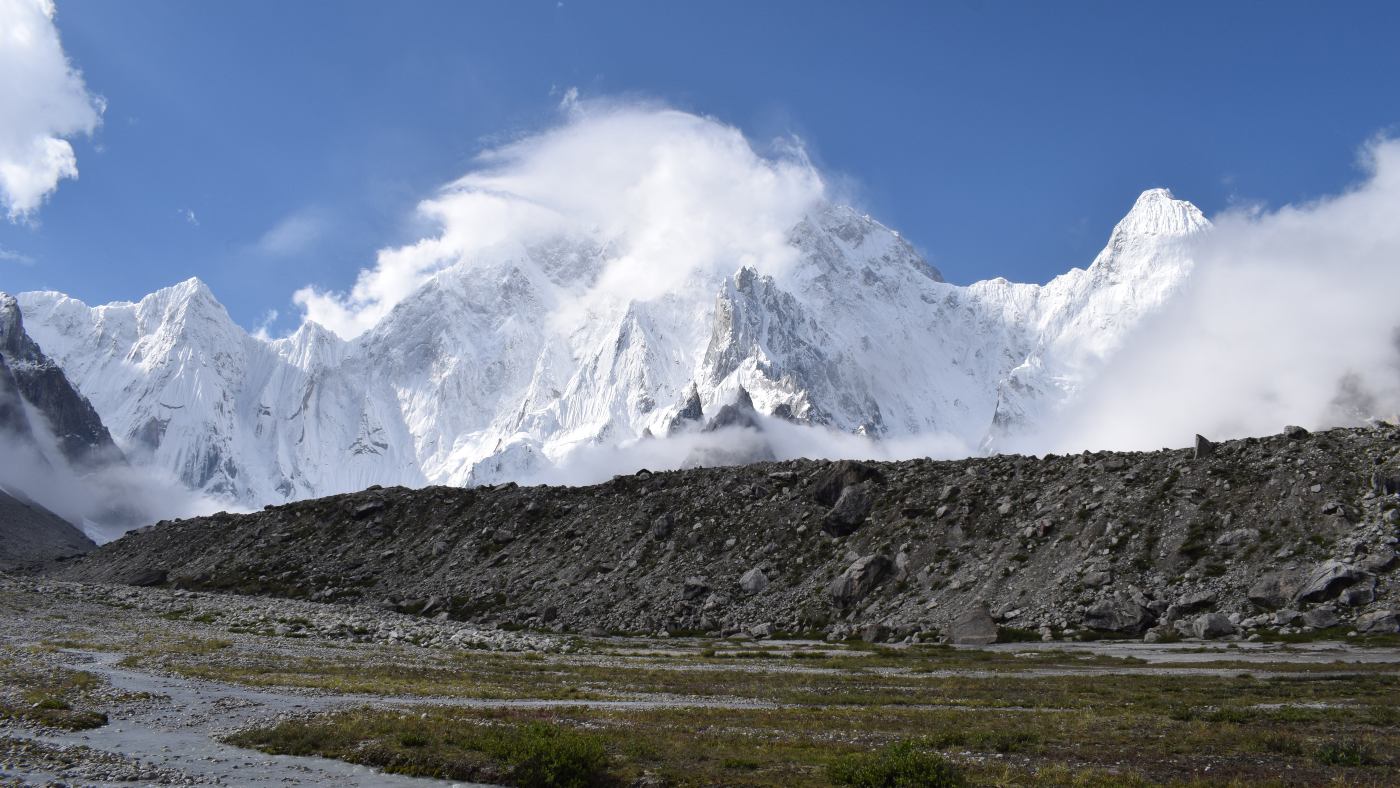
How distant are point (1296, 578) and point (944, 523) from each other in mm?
31173

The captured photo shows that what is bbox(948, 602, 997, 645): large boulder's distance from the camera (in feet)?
229

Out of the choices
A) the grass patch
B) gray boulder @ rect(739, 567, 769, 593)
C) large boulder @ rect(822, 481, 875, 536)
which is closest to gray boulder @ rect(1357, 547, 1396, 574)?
large boulder @ rect(822, 481, 875, 536)

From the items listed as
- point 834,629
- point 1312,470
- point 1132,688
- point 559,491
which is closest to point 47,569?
point 559,491

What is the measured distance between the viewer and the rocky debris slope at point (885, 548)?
70.1 meters

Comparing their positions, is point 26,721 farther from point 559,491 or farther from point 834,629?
point 559,491

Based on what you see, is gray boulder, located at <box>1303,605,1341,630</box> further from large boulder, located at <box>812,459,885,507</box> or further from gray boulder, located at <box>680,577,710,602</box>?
gray boulder, located at <box>680,577,710,602</box>

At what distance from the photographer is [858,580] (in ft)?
283

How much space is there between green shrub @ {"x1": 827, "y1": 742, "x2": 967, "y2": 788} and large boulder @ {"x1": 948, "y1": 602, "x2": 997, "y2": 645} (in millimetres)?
49877

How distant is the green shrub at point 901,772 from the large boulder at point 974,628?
49877mm

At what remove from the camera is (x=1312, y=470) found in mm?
79125

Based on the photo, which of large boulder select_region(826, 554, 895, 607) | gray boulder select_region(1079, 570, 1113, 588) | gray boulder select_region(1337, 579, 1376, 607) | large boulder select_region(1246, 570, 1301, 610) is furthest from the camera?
large boulder select_region(826, 554, 895, 607)

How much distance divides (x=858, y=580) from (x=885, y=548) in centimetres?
591

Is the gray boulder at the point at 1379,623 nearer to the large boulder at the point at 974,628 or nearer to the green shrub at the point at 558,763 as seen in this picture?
the large boulder at the point at 974,628

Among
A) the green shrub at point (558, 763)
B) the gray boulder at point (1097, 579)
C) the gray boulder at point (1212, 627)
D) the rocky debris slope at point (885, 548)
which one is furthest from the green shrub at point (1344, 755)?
the gray boulder at point (1097, 579)
